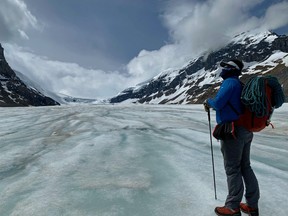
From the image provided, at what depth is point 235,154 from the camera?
179 inches

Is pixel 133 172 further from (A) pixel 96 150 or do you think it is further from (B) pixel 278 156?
(B) pixel 278 156

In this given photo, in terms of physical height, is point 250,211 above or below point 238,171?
below

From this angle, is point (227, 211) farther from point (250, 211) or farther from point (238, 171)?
point (238, 171)

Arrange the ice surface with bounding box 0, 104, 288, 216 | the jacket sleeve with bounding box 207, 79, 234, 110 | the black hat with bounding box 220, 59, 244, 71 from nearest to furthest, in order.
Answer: the jacket sleeve with bounding box 207, 79, 234, 110 < the black hat with bounding box 220, 59, 244, 71 < the ice surface with bounding box 0, 104, 288, 216

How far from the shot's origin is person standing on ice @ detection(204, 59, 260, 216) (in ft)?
14.8

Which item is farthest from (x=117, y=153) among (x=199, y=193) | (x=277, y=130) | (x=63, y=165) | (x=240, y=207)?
(x=277, y=130)

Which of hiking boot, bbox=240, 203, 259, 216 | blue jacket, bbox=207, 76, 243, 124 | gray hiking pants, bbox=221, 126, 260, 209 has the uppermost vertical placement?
blue jacket, bbox=207, 76, 243, 124

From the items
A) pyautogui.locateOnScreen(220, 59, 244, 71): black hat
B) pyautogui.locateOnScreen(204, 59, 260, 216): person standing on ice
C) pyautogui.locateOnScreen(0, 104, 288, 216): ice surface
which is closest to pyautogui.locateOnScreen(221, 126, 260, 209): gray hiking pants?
pyautogui.locateOnScreen(204, 59, 260, 216): person standing on ice

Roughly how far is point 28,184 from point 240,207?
3.96m

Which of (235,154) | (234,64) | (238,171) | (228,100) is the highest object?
(234,64)

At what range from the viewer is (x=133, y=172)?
22.1 ft

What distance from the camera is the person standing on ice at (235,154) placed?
4496 mm

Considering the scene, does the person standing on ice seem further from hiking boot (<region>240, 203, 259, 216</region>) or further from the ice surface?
the ice surface

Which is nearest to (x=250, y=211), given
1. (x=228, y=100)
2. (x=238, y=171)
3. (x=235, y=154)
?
(x=238, y=171)
